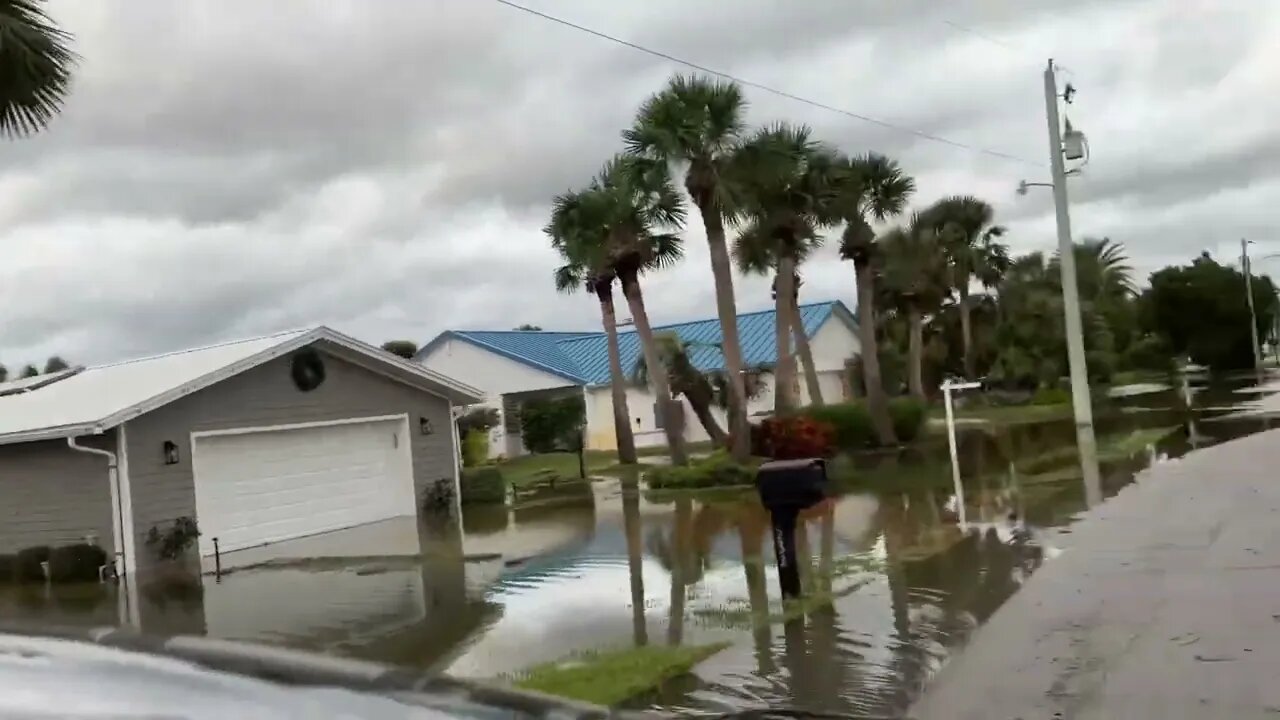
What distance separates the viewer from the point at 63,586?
17.7 metres

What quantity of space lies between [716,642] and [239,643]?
687 centimetres

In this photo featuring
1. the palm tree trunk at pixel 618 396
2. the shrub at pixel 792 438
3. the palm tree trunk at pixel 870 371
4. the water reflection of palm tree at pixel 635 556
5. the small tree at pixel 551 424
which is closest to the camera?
the water reflection of palm tree at pixel 635 556

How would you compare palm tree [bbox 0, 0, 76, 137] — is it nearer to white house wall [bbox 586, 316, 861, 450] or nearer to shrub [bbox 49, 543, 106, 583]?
shrub [bbox 49, 543, 106, 583]

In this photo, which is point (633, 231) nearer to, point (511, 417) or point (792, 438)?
point (792, 438)

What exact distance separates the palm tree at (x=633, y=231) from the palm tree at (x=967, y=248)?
Result: 73.4 ft

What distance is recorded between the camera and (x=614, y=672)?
28.6 feet

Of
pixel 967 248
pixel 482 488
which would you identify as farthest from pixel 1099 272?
pixel 482 488

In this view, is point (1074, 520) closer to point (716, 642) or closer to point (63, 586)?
point (716, 642)

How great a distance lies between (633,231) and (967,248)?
25778 millimetres

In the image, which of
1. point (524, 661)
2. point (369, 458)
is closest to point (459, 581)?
point (524, 661)

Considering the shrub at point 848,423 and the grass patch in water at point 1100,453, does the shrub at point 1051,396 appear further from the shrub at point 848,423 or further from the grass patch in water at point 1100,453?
the grass patch in water at point 1100,453

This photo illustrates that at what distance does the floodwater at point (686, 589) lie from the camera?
9.09 metres

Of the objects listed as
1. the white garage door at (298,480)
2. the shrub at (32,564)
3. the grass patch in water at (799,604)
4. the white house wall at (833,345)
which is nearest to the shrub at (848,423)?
the white garage door at (298,480)

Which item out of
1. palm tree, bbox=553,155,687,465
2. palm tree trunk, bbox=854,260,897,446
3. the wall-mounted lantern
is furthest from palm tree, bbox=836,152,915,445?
the wall-mounted lantern
